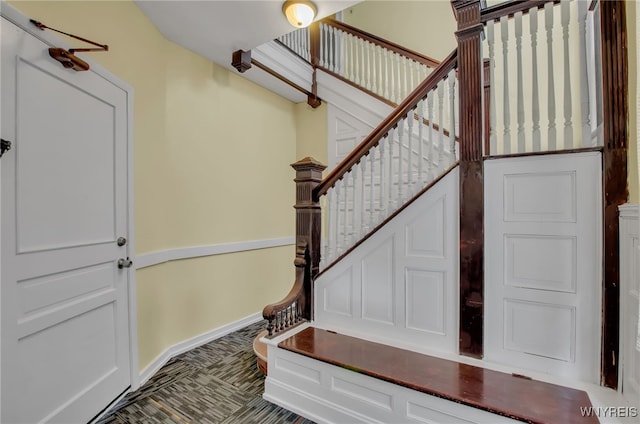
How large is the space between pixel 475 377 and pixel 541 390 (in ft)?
0.94

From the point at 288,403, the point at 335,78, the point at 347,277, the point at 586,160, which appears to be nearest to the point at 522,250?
Result: the point at 586,160

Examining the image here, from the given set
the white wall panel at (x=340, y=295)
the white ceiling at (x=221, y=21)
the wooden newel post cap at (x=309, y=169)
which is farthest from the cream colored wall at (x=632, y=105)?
the wooden newel post cap at (x=309, y=169)

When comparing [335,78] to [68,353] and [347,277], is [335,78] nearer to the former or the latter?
[347,277]

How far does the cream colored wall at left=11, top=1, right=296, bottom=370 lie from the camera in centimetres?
207

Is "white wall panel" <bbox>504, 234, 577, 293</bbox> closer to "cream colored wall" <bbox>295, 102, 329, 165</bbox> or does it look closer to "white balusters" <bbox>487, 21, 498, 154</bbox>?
"white balusters" <bbox>487, 21, 498, 154</bbox>

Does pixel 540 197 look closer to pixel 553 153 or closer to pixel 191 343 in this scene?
pixel 553 153

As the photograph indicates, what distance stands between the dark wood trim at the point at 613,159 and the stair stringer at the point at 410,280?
0.67 meters

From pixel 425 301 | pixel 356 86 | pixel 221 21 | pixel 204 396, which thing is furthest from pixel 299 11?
pixel 204 396

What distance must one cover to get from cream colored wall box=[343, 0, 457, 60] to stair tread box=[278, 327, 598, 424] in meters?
3.86

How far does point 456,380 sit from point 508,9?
2.08 meters

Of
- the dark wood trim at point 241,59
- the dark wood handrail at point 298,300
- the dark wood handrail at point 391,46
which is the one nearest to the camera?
the dark wood handrail at point 298,300

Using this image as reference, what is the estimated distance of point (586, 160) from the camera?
1.50 metres

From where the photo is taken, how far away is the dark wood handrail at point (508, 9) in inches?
64.5

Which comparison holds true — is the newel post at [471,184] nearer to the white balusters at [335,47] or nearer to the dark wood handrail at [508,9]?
the dark wood handrail at [508,9]
